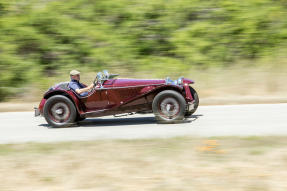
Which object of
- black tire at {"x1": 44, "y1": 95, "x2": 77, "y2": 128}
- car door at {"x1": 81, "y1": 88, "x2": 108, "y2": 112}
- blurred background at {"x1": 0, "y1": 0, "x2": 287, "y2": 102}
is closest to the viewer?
car door at {"x1": 81, "y1": 88, "x2": 108, "y2": 112}

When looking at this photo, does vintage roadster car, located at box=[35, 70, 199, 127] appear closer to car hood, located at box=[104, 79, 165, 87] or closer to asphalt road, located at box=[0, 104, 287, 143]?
car hood, located at box=[104, 79, 165, 87]

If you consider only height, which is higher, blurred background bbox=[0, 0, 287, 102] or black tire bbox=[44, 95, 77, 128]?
blurred background bbox=[0, 0, 287, 102]

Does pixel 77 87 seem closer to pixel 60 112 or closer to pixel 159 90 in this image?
pixel 60 112

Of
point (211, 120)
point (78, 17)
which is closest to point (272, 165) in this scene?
point (211, 120)

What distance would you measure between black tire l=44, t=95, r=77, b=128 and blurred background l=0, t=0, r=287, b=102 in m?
4.98

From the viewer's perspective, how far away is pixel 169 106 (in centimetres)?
945

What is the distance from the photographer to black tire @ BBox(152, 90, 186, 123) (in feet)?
30.7

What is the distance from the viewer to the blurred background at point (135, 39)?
15.7m

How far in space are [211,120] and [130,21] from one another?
855 cm

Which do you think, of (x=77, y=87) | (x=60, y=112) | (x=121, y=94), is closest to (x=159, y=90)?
(x=121, y=94)

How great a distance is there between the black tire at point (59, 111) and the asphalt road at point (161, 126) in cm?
Answer: 19

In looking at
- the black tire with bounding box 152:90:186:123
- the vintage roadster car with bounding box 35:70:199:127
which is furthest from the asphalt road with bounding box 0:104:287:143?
the vintage roadster car with bounding box 35:70:199:127

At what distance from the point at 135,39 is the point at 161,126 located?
26.6ft

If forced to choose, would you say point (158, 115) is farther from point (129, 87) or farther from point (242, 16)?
point (242, 16)
